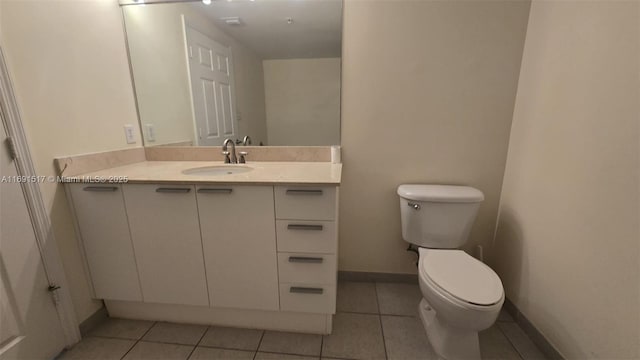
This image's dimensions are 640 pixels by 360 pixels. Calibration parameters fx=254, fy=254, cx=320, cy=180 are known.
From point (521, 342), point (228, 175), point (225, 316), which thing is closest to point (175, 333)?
point (225, 316)

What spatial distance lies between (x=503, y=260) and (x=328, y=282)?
3.74 ft

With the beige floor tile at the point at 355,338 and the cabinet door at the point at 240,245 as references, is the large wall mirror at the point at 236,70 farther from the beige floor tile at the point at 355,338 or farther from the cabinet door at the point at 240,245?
the beige floor tile at the point at 355,338

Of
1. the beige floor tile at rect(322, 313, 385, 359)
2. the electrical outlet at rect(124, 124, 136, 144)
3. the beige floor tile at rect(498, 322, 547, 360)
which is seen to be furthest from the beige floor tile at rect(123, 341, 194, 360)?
the beige floor tile at rect(498, 322, 547, 360)

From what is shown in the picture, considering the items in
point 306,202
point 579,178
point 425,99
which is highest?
point 425,99

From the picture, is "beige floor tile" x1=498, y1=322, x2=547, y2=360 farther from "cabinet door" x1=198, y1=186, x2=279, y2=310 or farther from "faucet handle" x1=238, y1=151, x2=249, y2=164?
"faucet handle" x1=238, y1=151, x2=249, y2=164

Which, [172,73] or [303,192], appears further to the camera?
[172,73]

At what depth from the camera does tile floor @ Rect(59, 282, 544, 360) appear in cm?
125

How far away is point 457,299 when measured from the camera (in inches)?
40.4

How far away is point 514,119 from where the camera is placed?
146 centimetres

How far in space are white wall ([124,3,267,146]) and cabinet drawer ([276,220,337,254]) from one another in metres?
0.73

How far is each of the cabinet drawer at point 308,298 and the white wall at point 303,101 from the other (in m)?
0.86

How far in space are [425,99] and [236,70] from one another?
3.95 ft

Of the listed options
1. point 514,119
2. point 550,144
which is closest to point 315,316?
point 550,144

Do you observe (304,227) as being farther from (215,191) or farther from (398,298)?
(398,298)
